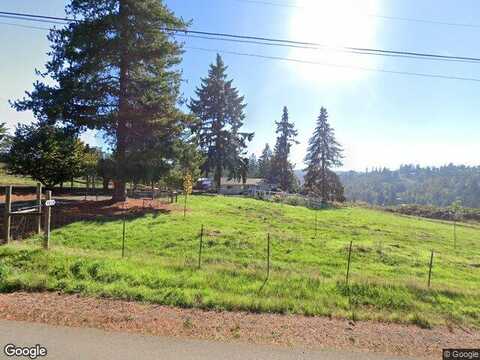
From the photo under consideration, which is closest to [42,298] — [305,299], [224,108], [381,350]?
[305,299]

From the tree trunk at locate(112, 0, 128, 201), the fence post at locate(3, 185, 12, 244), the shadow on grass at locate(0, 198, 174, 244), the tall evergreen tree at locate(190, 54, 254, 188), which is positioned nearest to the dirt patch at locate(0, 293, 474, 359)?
the fence post at locate(3, 185, 12, 244)

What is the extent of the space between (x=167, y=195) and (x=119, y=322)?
27.7 meters

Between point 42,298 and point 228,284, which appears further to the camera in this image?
point 228,284

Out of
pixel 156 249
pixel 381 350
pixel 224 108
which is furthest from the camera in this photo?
pixel 224 108

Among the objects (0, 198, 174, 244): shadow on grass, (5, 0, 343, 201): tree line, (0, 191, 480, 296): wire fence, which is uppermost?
(5, 0, 343, 201): tree line

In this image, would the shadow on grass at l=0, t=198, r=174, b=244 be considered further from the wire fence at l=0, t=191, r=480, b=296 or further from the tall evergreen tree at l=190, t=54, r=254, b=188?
the tall evergreen tree at l=190, t=54, r=254, b=188

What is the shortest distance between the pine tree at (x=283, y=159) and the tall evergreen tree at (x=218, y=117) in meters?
14.2

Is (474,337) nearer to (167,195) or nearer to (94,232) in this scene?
(94,232)

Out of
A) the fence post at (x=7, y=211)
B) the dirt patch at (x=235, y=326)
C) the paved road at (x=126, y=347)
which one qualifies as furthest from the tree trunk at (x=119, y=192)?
the paved road at (x=126, y=347)

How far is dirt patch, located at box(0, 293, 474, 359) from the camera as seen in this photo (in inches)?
225

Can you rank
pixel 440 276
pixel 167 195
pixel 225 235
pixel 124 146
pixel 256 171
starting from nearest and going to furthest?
pixel 440 276, pixel 225 235, pixel 124 146, pixel 167 195, pixel 256 171

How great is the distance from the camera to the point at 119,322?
5895mm

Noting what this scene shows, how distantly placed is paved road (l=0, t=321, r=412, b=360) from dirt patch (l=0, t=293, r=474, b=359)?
0.24m

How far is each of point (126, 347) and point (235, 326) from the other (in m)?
1.96
